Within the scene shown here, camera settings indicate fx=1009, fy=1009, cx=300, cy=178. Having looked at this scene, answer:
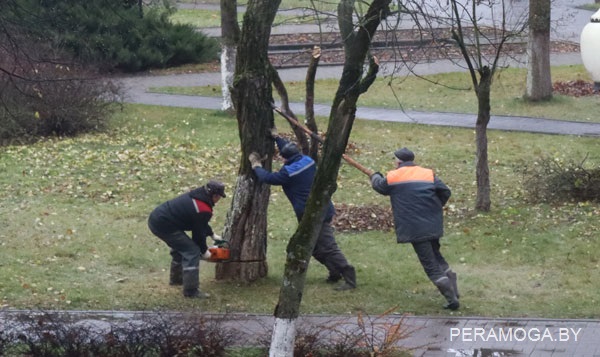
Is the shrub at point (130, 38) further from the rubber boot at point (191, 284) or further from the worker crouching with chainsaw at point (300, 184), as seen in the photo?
the rubber boot at point (191, 284)

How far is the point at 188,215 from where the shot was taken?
1047cm

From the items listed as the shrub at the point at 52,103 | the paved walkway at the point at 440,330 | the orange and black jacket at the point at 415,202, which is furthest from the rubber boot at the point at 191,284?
the shrub at the point at 52,103

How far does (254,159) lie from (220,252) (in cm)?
105

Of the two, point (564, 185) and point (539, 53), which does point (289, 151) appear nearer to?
point (564, 185)

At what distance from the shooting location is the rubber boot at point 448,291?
1009 cm

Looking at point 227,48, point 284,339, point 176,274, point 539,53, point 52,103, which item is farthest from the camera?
point 539,53

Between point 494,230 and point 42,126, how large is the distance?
9.55m

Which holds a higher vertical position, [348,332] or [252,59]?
[252,59]

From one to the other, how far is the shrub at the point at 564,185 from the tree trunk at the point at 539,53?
24.9 feet

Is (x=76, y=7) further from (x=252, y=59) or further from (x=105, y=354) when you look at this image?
(x=105, y=354)

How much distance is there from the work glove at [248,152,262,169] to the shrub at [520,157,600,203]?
5.36 metres

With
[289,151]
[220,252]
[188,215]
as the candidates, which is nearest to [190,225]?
[188,215]

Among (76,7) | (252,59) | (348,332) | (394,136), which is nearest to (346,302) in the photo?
(348,332)

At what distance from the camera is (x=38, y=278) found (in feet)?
36.8
